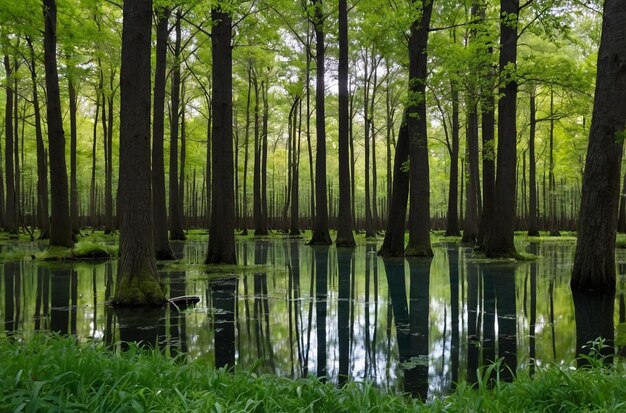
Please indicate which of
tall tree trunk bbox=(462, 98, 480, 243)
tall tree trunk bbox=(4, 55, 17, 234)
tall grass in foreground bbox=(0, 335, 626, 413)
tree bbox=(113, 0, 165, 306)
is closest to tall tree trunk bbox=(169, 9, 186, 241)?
tall tree trunk bbox=(4, 55, 17, 234)

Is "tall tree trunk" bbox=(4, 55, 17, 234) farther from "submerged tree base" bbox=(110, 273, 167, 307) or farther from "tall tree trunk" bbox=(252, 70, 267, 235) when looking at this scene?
"submerged tree base" bbox=(110, 273, 167, 307)

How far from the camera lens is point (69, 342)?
422 cm

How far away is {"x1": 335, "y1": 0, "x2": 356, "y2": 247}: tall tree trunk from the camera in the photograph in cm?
1938

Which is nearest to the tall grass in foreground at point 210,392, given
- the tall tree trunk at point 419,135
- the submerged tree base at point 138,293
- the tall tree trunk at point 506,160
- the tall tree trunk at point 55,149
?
the submerged tree base at point 138,293

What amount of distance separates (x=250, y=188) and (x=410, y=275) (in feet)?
133

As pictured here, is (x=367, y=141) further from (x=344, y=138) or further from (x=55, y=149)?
(x=55, y=149)

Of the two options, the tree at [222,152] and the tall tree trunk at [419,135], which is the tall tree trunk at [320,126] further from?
the tree at [222,152]

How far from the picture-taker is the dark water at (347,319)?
4812 mm

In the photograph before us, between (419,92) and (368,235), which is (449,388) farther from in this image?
(368,235)

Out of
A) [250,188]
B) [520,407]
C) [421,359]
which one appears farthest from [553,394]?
[250,188]

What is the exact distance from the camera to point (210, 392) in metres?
3.11

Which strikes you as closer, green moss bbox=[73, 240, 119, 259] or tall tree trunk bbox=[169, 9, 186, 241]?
green moss bbox=[73, 240, 119, 259]

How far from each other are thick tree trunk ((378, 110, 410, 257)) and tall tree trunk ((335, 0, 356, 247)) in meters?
3.79

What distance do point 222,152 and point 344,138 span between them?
870 centimetres
